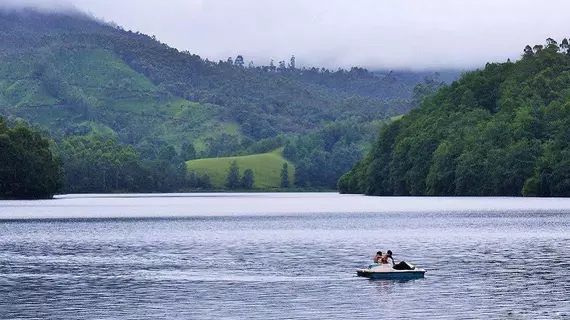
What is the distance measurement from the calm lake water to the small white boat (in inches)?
21.1

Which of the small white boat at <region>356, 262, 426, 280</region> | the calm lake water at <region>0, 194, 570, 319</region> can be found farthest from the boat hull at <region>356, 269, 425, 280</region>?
the calm lake water at <region>0, 194, 570, 319</region>

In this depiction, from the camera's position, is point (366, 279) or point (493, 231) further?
point (493, 231)

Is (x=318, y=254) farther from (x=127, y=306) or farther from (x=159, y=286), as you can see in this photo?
(x=127, y=306)

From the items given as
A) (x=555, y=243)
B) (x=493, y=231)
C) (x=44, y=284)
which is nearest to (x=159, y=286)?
(x=44, y=284)

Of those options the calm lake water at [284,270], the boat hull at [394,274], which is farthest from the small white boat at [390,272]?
the calm lake water at [284,270]

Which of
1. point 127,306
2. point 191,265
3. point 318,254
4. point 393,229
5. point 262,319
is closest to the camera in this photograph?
point 262,319

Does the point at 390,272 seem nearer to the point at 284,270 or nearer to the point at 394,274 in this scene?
the point at 394,274

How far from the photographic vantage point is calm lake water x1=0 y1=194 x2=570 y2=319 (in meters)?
53.8

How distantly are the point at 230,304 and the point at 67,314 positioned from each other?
27.2ft

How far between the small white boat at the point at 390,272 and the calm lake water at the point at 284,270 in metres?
0.54

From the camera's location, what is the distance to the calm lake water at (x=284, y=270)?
5381cm

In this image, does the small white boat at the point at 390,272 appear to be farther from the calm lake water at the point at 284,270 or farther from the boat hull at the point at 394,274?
the calm lake water at the point at 284,270

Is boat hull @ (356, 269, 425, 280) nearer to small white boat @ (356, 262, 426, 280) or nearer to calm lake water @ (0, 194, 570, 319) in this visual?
small white boat @ (356, 262, 426, 280)

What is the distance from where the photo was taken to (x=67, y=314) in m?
52.6
